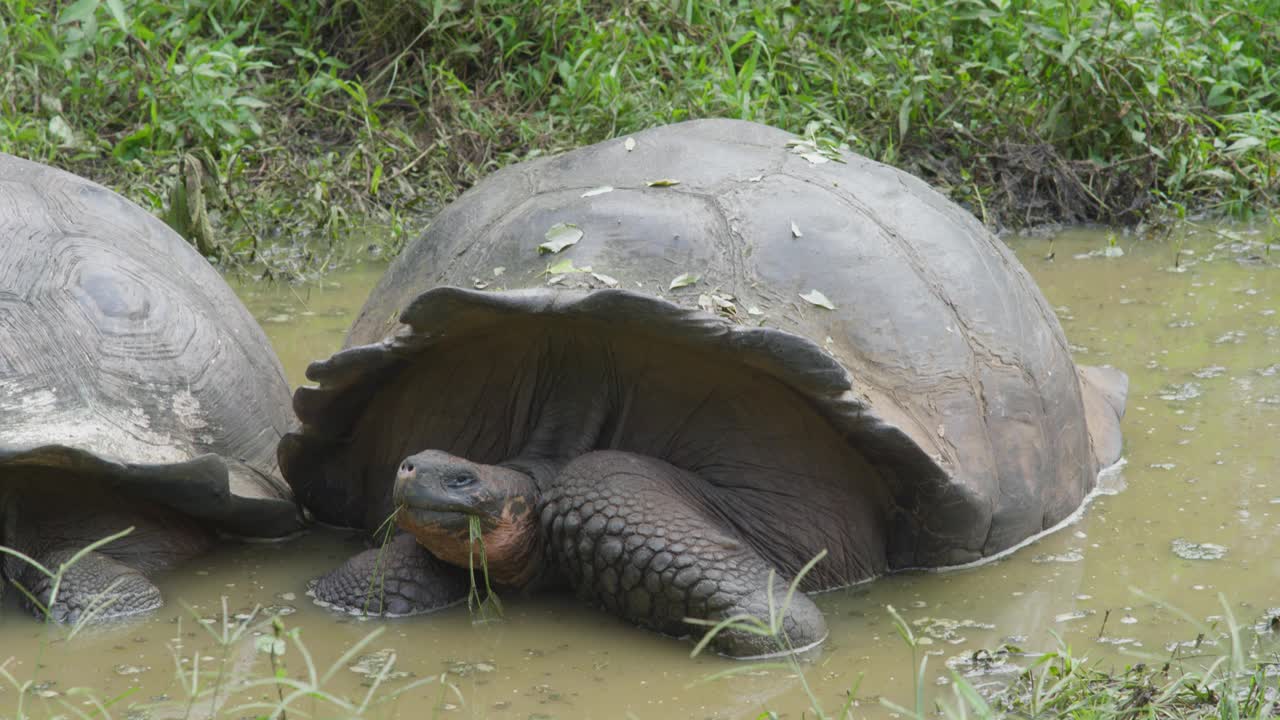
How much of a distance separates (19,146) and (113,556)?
313cm

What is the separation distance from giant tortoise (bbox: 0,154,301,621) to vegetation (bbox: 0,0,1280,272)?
7.61 feet

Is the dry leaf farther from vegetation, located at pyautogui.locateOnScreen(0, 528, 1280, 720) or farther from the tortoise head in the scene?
vegetation, located at pyautogui.locateOnScreen(0, 528, 1280, 720)

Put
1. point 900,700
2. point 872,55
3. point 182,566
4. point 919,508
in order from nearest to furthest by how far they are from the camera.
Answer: point 900,700, point 919,508, point 182,566, point 872,55

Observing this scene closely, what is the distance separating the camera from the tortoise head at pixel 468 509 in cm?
307

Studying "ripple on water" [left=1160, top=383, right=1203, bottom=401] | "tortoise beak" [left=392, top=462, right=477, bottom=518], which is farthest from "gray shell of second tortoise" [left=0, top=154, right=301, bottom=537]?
"ripple on water" [left=1160, top=383, right=1203, bottom=401]

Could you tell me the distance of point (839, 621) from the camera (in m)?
3.24

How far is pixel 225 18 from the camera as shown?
23.9 feet

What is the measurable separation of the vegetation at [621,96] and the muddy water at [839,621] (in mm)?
2264

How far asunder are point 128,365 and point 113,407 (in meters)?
0.13

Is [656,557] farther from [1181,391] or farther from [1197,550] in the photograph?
[1181,391]

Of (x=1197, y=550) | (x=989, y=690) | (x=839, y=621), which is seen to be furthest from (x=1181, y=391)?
(x=989, y=690)

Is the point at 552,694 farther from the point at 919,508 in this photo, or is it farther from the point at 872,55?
the point at 872,55

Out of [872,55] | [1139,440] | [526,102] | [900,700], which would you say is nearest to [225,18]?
[526,102]

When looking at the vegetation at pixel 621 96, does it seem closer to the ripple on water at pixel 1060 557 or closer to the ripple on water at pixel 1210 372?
the ripple on water at pixel 1210 372
